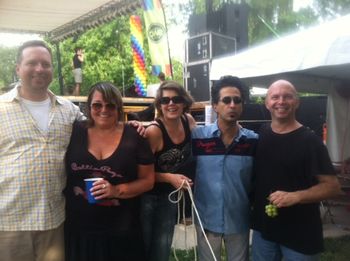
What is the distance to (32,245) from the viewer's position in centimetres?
242

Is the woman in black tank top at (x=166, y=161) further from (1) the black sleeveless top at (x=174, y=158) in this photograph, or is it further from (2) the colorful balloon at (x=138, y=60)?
(2) the colorful balloon at (x=138, y=60)

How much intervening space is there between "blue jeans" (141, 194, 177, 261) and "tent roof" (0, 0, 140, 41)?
7.28 meters

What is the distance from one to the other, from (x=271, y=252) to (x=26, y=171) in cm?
169

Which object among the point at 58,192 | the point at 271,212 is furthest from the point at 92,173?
the point at 271,212

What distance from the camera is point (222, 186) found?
8.31 ft

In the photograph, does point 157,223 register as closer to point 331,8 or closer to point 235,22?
point 235,22

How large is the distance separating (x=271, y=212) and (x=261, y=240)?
31 cm

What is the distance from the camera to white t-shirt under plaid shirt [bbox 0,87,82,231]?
2.34 m

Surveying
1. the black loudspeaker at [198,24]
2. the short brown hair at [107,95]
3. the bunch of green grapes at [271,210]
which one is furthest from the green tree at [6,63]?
the bunch of green grapes at [271,210]

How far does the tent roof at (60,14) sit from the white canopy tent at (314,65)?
4.99 metres

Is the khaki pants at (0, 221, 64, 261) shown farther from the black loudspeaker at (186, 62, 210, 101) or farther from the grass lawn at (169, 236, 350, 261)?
the black loudspeaker at (186, 62, 210, 101)

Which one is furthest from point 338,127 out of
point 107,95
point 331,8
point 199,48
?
point 331,8

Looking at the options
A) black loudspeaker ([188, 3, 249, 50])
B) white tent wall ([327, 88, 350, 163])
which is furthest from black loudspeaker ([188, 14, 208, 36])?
white tent wall ([327, 88, 350, 163])

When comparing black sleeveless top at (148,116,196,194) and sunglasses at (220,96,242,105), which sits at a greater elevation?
sunglasses at (220,96,242,105)
